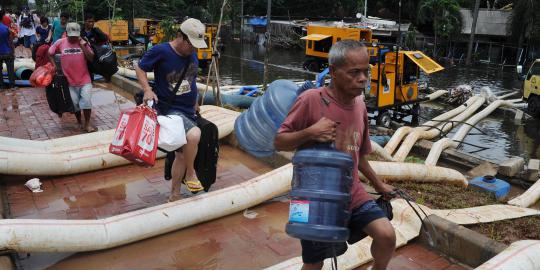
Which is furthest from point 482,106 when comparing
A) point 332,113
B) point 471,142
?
point 332,113

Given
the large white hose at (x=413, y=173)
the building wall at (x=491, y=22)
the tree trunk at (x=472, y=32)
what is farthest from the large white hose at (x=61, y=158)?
the building wall at (x=491, y=22)

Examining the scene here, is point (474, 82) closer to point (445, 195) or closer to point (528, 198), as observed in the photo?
point (528, 198)

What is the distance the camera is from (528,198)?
21.7ft

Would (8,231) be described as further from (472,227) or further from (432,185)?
(432,185)

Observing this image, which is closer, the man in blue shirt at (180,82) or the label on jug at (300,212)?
the label on jug at (300,212)

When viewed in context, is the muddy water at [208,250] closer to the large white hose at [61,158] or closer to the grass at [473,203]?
the large white hose at [61,158]

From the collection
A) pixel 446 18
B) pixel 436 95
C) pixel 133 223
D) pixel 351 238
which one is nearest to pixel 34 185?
pixel 133 223

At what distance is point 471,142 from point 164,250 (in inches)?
421

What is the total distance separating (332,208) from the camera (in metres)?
2.17

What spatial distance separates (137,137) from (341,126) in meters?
1.82

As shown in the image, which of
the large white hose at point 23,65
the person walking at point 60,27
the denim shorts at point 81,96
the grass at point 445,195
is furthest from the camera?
the large white hose at point 23,65

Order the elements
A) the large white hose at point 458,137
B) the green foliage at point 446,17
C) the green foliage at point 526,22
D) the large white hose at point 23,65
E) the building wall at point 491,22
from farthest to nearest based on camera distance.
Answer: the green foliage at point 446,17
the building wall at point 491,22
the green foliage at point 526,22
the large white hose at point 23,65
the large white hose at point 458,137

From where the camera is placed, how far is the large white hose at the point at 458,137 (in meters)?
8.81

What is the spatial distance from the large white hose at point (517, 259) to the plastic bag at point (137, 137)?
2.61 meters
